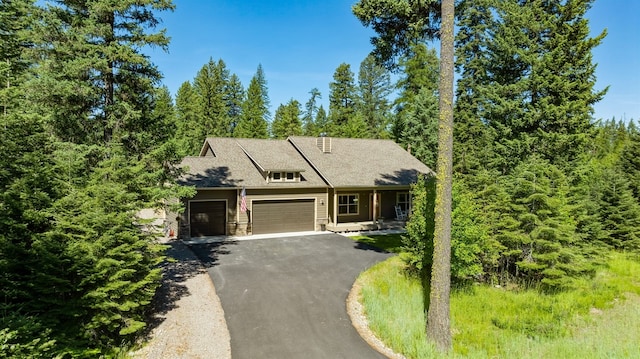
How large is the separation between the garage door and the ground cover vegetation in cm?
807

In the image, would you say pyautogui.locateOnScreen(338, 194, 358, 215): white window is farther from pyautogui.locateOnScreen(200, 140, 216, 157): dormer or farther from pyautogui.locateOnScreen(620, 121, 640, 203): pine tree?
pyautogui.locateOnScreen(620, 121, 640, 203): pine tree

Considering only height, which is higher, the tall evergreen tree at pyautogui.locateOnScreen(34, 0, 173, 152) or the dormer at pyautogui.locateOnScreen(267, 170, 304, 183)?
the tall evergreen tree at pyautogui.locateOnScreen(34, 0, 173, 152)

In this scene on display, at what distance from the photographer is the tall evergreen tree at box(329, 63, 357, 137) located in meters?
49.3

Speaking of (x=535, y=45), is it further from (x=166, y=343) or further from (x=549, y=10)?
(x=166, y=343)

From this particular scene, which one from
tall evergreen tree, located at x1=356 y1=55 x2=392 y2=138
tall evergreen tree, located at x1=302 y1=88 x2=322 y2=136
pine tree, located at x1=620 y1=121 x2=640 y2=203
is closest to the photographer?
pine tree, located at x1=620 y1=121 x2=640 y2=203

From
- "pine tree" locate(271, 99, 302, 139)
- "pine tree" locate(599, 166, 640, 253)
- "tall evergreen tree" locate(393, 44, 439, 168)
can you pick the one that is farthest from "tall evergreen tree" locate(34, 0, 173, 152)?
"pine tree" locate(271, 99, 302, 139)

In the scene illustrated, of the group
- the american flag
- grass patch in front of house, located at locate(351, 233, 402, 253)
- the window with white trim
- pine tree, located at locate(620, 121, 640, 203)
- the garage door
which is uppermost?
pine tree, located at locate(620, 121, 640, 203)

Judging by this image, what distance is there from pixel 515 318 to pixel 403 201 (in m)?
15.8

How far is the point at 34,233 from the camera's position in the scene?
7.43 meters

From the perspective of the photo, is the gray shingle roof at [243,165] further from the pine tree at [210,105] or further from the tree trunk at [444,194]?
the pine tree at [210,105]

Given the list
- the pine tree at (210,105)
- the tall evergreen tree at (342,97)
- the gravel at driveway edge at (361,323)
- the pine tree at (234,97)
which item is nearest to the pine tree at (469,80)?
the tall evergreen tree at (342,97)

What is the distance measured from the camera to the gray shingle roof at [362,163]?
22.8 metres

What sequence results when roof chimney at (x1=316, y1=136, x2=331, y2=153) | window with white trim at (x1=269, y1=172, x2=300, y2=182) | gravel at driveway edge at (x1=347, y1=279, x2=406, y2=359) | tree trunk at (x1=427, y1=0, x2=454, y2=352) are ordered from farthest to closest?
roof chimney at (x1=316, y1=136, x2=331, y2=153)
window with white trim at (x1=269, y1=172, x2=300, y2=182)
tree trunk at (x1=427, y1=0, x2=454, y2=352)
gravel at driveway edge at (x1=347, y1=279, x2=406, y2=359)

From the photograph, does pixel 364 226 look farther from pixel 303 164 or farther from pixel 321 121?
pixel 321 121
